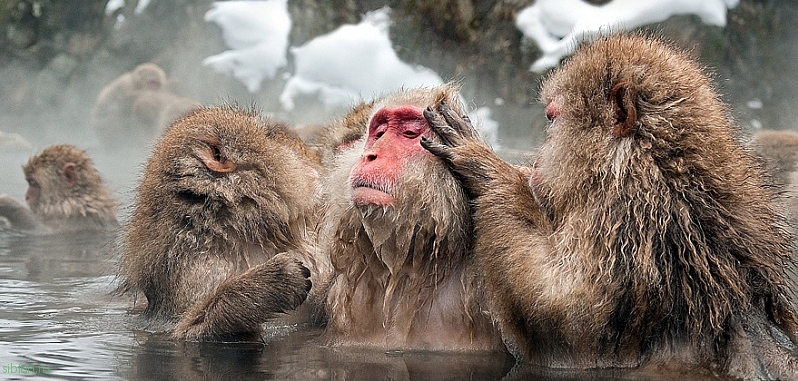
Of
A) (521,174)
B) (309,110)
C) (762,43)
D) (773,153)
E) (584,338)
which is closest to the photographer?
(584,338)

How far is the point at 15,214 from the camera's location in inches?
343

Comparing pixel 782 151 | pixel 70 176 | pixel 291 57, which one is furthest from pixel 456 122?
pixel 291 57

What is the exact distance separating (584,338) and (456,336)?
0.62 meters

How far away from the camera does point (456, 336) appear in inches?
145

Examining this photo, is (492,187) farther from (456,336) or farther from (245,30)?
(245,30)

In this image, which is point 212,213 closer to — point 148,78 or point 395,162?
point 395,162

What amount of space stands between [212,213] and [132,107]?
36.2 feet

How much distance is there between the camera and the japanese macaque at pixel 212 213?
4262 millimetres

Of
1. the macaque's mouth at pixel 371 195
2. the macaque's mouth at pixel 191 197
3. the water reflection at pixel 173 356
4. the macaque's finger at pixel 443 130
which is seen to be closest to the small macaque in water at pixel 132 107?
the water reflection at pixel 173 356

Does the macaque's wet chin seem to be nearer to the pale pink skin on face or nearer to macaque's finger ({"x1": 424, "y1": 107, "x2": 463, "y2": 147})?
the pale pink skin on face

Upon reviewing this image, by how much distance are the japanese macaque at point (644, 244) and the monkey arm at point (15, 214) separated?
628cm

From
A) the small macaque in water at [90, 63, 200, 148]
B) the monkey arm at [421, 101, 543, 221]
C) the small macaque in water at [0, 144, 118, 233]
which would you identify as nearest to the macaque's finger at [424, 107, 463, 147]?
the monkey arm at [421, 101, 543, 221]

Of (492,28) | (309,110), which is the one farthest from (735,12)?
(309,110)

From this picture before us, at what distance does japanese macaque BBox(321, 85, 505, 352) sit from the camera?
350cm
